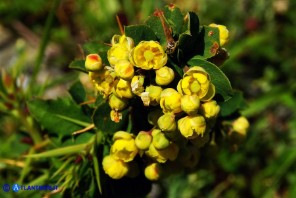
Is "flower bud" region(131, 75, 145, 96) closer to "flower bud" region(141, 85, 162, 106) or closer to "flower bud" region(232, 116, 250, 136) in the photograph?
"flower bud" region(141, 85, 162, 106)

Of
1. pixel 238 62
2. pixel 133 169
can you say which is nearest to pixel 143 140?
pixel 133 169

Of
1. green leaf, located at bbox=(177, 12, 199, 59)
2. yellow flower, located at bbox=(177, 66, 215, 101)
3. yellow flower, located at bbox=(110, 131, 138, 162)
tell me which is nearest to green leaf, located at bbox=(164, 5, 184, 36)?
green leaf, located at bbox=(177, 12, 199, 59)

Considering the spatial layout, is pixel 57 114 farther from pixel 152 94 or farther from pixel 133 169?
pixel 152 94

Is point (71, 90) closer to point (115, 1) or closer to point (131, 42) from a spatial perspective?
point (131, 42)

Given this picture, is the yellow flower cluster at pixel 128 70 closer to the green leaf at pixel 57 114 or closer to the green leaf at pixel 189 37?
the green leaf at pixel 189 37

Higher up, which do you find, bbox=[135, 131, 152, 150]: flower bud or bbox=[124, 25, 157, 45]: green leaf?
bbox=[124, 25, 157, 45]: green leaf

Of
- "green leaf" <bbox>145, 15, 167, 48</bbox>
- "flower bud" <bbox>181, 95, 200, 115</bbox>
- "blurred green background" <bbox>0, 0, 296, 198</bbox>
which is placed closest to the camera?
"flower bud" <bbox>181, 95, 200, 115</bbox>

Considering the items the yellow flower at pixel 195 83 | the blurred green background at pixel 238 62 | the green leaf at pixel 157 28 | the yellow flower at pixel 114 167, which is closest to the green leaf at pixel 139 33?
the green leaf at pixel 157 28
